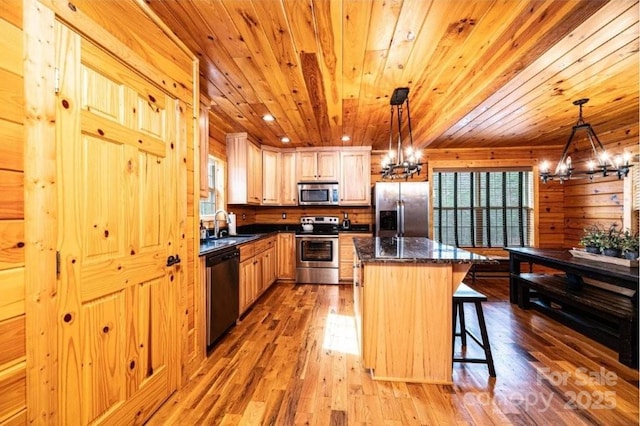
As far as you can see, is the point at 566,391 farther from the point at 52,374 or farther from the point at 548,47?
the point at 52,374

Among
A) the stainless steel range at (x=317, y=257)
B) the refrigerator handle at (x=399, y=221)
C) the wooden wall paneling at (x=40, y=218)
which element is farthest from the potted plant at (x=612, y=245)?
the wooden wall paneling at (x=40, y=218)

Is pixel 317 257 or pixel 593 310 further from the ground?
pixel 317 257

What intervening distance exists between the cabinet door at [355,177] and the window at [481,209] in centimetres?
253

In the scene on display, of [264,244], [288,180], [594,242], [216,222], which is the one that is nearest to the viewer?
[594,242]

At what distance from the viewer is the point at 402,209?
14.8 feet

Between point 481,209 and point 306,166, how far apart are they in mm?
4532

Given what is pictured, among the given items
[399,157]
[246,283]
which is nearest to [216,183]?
[246,283]

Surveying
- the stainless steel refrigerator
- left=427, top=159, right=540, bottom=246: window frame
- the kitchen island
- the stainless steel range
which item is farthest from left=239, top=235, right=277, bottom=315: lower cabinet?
left=427, top=159, right=540, bottom=246: window frame

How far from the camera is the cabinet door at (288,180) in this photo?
198 inches

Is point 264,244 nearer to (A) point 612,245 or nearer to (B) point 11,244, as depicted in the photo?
(B) point 11,244

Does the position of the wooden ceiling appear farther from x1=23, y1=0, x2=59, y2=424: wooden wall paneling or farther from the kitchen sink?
the kitchen sink

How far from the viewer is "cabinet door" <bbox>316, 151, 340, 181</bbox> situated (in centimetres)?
496

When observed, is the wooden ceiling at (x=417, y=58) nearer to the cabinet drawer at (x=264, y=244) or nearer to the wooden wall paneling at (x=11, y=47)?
the wooden wall paneling at (x=11, y=47)

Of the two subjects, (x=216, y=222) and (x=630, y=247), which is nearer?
(x=630, y=247)
